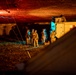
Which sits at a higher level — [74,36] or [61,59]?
[74,36]

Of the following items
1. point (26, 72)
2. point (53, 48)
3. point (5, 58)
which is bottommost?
point (5, 58)

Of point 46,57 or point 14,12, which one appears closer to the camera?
point 46,57

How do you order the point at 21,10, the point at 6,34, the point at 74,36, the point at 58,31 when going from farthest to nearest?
1. the point at 21,10
2. the point at 6,34
3. the point at 58,31
4. the point at 74,36

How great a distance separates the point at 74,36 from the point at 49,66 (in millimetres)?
543

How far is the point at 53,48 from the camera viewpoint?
3.87 m

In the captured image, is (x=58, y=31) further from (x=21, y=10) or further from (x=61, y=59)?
(x=61, y=59)

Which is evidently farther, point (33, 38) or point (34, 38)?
point (33, 38)

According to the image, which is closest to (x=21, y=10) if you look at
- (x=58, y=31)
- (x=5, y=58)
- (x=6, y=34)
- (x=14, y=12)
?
(x=14, y=12)

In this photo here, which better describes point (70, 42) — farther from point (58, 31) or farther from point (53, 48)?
point (58, 31)

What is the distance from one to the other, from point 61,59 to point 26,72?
62 centimetres

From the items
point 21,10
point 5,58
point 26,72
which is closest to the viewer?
point 26,72

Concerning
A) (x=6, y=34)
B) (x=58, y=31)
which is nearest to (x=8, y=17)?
(x=6, y=34)

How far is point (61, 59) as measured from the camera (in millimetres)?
3729

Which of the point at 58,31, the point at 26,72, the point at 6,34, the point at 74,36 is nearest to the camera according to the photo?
the point at 74,36
